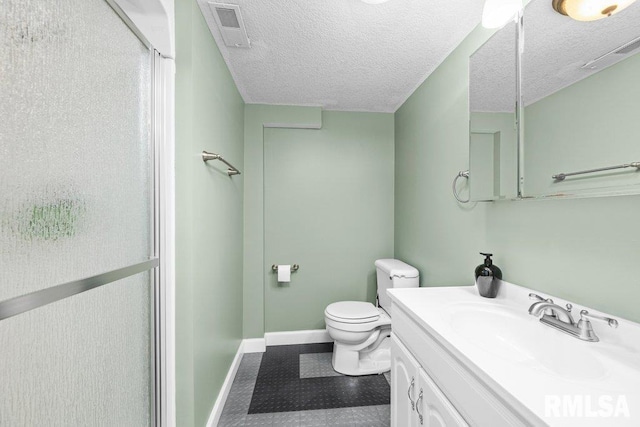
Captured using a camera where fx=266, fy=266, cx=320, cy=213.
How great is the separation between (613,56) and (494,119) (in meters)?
0.46

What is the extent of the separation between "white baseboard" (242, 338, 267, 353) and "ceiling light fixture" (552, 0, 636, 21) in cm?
275

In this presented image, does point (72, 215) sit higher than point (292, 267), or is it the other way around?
point (72, 215)

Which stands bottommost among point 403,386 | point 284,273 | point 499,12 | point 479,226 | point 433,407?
point 403,386

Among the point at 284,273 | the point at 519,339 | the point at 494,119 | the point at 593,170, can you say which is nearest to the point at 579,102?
the point at 593,170

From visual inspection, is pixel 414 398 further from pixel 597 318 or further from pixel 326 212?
pixel 326 212

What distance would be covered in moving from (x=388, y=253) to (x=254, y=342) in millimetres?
1494

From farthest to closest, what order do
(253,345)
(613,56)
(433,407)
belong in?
(253,345) < (433,407) < (613,56)

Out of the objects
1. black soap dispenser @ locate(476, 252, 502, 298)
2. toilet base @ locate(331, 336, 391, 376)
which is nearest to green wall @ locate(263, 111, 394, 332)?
toilet base @ locate(331, 336, 391, 376)

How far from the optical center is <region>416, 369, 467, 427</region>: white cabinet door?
809mm

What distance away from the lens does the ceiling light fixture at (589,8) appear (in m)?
0.81

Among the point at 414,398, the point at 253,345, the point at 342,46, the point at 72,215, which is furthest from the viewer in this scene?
the point at 253,345

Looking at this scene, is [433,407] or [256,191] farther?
[256,191]

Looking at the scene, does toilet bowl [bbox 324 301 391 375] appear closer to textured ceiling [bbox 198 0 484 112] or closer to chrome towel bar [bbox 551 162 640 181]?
chrome towel bar [bbox 551 162 640 181]

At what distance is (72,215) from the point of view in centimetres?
69
